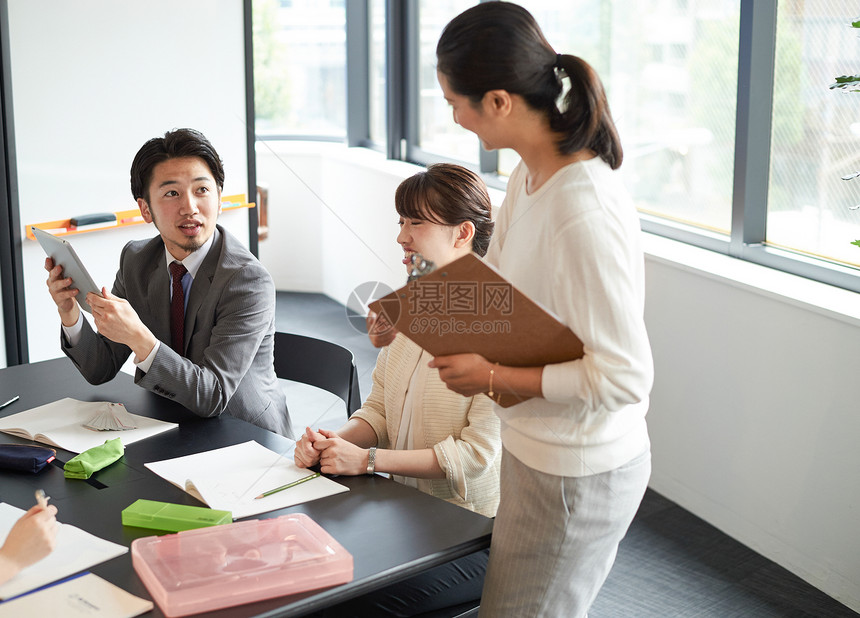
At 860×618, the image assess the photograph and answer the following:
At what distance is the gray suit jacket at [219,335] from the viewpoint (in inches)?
73.0

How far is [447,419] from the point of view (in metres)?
1.62

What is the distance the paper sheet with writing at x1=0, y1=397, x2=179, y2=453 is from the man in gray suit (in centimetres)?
13

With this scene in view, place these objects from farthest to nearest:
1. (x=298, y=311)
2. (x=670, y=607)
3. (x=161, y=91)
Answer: (x=298, y=311) → (x=161, y=91) → (x=670, y=607)

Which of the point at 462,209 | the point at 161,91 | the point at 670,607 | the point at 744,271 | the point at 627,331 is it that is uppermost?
the point at 161,91

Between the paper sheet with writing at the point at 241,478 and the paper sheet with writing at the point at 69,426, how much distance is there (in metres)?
0.17

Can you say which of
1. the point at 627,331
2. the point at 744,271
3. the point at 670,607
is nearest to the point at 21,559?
the point at 627,331

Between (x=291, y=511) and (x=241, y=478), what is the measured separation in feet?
0.50

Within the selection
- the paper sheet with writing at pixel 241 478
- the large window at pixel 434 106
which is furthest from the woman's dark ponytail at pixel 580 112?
the large window at pixel 434 106

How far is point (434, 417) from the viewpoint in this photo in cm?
163

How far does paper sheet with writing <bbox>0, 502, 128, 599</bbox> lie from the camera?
3.84ft

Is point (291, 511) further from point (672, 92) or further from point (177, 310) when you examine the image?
point (672, 92)

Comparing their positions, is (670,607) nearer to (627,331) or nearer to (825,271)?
(825,271)

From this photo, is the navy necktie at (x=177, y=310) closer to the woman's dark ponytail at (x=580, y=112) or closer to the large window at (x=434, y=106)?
the woman's dark ponytail at (x=580, y=112)

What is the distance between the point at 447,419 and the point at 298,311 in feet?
12.4
